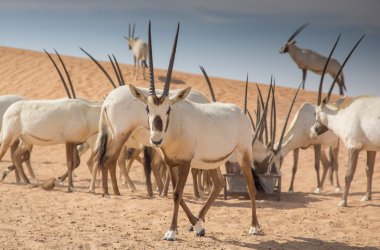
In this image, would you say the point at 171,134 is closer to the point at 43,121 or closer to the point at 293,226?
the point at 293,226

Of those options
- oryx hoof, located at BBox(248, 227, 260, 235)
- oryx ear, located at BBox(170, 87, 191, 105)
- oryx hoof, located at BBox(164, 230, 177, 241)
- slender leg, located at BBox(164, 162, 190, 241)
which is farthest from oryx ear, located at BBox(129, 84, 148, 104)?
oryx hoof, located at BBox(248, 227, 260, 235)

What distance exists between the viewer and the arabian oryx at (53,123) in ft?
32.3

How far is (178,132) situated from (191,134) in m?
0.16

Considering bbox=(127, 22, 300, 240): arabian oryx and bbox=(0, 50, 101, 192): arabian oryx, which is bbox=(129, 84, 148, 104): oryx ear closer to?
bbox=(127, 22, 300, 240): arabian oryx

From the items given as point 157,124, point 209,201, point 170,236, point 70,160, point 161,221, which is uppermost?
point 157,124

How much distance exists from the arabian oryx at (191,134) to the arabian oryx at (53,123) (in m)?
4.03

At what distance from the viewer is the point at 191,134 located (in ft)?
19.1

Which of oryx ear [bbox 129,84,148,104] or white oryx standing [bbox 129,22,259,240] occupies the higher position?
oryx ear [bbox 129,84,148,104]

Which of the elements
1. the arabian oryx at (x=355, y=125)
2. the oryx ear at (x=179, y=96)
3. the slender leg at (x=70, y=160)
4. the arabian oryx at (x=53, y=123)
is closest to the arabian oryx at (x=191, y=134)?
the oryx ear at (x=179, y=96)

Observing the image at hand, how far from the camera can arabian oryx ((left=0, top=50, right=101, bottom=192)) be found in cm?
984

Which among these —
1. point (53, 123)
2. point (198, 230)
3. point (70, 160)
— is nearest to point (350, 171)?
point (198, 230)

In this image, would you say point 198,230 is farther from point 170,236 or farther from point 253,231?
point 253,231

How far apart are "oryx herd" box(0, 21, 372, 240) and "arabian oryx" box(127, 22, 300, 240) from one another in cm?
1

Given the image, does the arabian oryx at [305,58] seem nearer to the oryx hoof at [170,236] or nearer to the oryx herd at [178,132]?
the oryx herd at [178,132]
